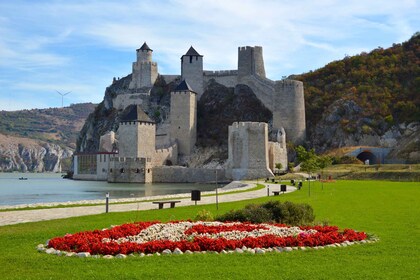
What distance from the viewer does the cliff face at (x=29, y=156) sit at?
540 feet

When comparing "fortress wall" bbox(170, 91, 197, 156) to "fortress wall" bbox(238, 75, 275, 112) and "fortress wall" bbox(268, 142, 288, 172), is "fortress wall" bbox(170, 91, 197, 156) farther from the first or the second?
"fortress wall" bbox(268, 142, 288, 172)

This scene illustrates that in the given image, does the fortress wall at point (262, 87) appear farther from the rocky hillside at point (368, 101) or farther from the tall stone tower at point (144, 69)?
the tall stone tower at point (144, 69)

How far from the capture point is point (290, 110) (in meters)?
60.2

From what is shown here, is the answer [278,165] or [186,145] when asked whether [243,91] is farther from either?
[278,165]

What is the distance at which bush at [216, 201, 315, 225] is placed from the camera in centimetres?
1288

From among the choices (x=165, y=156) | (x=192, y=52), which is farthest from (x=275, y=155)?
(x=192, y=52)

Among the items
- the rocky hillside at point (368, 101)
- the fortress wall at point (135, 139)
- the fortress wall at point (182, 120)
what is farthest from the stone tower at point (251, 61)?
the fortress wall at point (135, 139)

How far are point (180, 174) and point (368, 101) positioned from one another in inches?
965

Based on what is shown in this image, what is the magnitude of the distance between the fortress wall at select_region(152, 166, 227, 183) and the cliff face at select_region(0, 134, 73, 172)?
395ft

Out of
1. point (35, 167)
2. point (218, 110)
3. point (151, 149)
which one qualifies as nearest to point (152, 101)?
point (218, 110)

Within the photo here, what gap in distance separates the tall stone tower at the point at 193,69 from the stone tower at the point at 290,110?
1254 cm

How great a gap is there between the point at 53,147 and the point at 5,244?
17848 centimetres

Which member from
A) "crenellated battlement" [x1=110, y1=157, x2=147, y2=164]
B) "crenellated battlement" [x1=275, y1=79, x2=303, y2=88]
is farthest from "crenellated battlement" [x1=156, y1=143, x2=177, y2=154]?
"crenellated battlement" [x1=275, y1=79, x2=303, y2=88]

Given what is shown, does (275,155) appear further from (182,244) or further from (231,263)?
(231,263)
